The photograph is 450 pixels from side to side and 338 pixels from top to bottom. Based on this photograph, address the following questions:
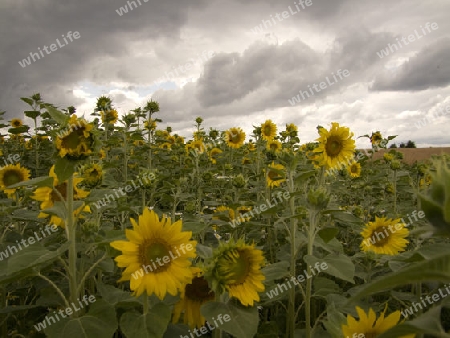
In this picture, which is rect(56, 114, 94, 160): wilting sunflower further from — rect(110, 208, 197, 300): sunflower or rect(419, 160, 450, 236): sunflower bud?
rect(419, 160, 450, 236): sunflower bud

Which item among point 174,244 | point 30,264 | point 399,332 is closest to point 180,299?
point 174,244

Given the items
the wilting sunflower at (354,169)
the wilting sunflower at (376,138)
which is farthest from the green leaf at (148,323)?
the wilting sunflower at (376,138)

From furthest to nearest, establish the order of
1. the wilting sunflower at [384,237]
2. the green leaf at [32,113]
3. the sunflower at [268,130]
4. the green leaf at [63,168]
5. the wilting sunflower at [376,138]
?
the wilting sunflower at [376,138], the sunflower at [268,130], the green leaf at [32,113], the wilting sunflower at [384,237], the green leaf at [63,168]

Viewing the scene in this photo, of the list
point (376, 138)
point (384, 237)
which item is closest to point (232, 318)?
point (384, 237)

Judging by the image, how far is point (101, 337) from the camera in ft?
4.75

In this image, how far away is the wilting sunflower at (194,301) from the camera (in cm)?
168

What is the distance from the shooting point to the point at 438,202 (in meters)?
0.72

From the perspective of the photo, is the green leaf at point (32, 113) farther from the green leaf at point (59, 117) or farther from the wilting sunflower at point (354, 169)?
the wilting sunflower at point (354, 169)

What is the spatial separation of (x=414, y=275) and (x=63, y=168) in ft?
4.94

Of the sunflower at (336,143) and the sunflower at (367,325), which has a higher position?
the sunflower at (336,143)

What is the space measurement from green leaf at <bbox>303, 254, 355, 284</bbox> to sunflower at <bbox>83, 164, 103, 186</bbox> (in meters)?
1.54

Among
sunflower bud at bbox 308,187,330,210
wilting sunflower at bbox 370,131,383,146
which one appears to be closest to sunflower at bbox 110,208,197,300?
sunflower bud at bbox 308,187,330,210

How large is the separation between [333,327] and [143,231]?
891mm

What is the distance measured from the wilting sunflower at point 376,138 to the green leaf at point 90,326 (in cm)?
785
